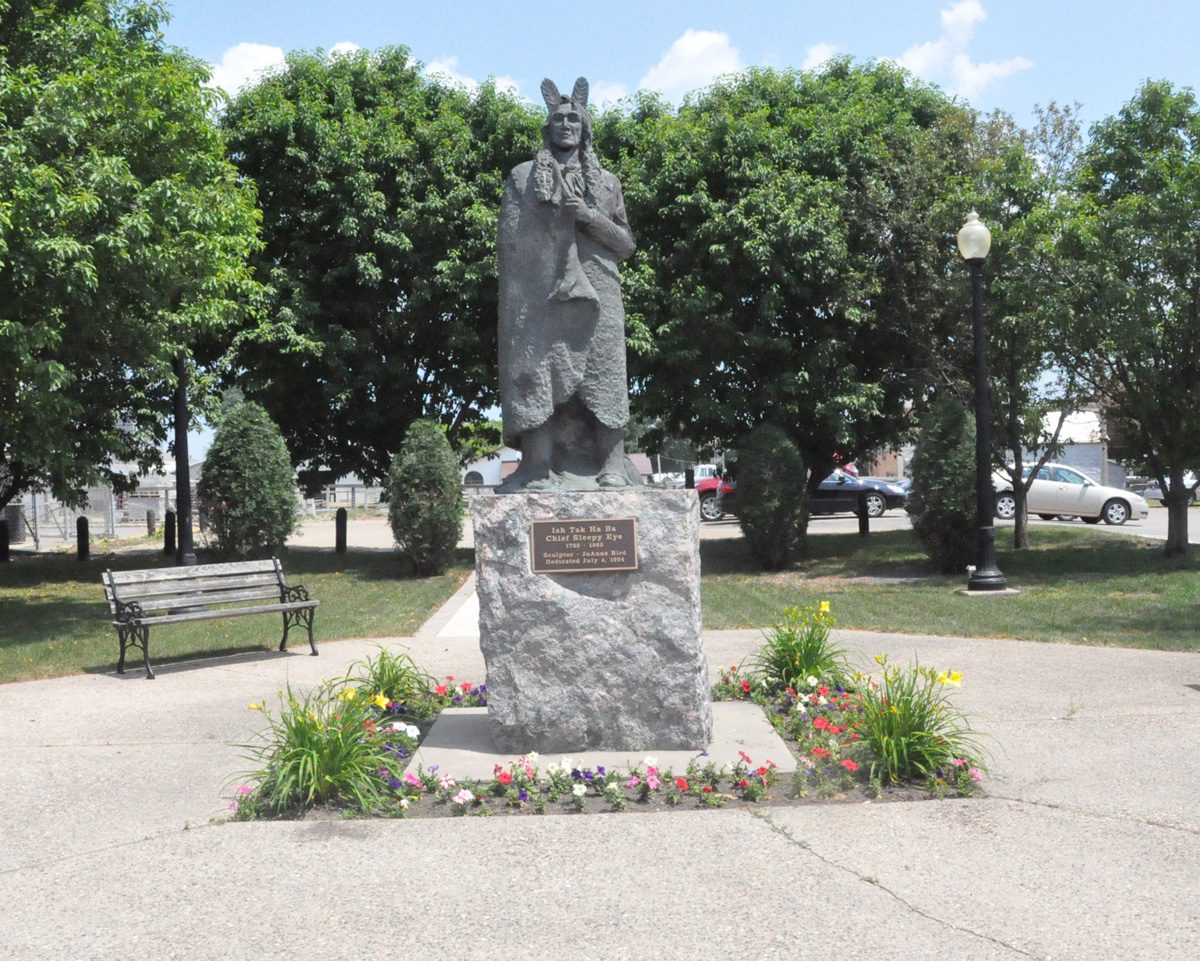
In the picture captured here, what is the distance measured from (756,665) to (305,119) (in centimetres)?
1543

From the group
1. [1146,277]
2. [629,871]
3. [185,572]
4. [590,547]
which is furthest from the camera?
[1146,277]

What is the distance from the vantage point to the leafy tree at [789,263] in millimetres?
17781

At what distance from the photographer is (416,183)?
2000 cm

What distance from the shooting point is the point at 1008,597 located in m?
13.5

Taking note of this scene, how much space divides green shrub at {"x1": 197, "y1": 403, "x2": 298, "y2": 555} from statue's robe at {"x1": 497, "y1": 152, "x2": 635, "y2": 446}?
11.5 meters

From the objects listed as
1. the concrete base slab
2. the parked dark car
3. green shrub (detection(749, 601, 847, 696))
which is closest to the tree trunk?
green shrub (detection(749, 601, 847, 696))

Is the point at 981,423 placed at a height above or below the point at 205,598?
above

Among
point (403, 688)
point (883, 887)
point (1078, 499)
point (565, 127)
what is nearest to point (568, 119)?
point (565, 127)

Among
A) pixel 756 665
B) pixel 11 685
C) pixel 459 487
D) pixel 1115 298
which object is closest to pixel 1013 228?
pixel 1115 298

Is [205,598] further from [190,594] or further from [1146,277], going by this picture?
[1146,277]

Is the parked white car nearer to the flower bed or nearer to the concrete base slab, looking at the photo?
the concrete base slab

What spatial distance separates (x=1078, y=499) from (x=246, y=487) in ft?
62.5

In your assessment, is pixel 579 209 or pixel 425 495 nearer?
pixel 579 209

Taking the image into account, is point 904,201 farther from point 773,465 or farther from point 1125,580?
point 1125,580
